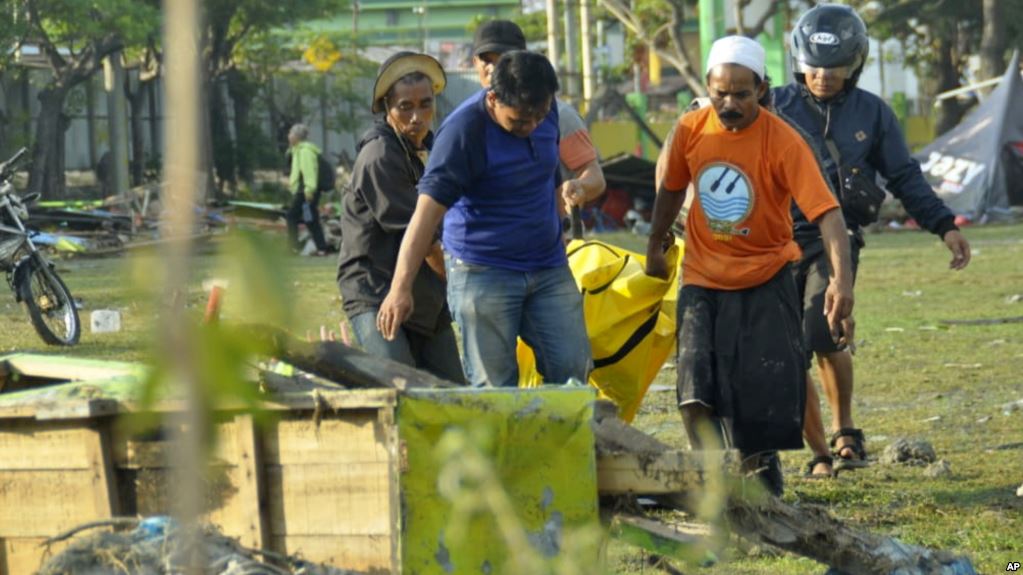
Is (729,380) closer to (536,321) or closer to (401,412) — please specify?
(536,321)

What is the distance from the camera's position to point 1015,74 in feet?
94.9

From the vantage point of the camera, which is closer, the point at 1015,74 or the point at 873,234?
the point at 873,234

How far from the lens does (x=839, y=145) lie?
6.96 meters

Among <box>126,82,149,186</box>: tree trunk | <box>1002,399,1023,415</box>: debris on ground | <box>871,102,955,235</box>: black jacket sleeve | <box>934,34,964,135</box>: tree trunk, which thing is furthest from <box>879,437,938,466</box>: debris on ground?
<box>934,34,964,135</box>: tree trunk

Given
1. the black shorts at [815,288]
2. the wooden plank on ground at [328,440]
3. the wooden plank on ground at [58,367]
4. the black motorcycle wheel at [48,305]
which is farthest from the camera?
the black motorcycle wheel at [48,305]

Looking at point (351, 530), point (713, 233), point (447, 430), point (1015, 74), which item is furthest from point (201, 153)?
point (1015, 74)

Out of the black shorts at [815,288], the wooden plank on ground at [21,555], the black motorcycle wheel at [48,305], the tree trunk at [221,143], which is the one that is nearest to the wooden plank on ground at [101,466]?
the wooden plank on ground at [21,555]

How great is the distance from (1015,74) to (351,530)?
26422 millimetres

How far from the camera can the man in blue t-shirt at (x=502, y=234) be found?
5.47 m

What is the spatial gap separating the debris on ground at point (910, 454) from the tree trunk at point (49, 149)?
25.6 m

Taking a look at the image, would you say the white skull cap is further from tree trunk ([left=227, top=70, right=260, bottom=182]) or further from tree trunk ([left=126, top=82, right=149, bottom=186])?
tree trunk ([left=227, top=70, right=260, bottom=182])

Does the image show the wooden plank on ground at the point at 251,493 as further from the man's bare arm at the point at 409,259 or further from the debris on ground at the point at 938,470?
the debris on ground at the point at 938,470

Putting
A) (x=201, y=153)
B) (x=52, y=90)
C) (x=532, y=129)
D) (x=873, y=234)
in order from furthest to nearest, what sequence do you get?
(x=52, y=90), (x=873, y=234), (x=532, y=129), (x=201, y=153)

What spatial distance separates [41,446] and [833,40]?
364 cm
